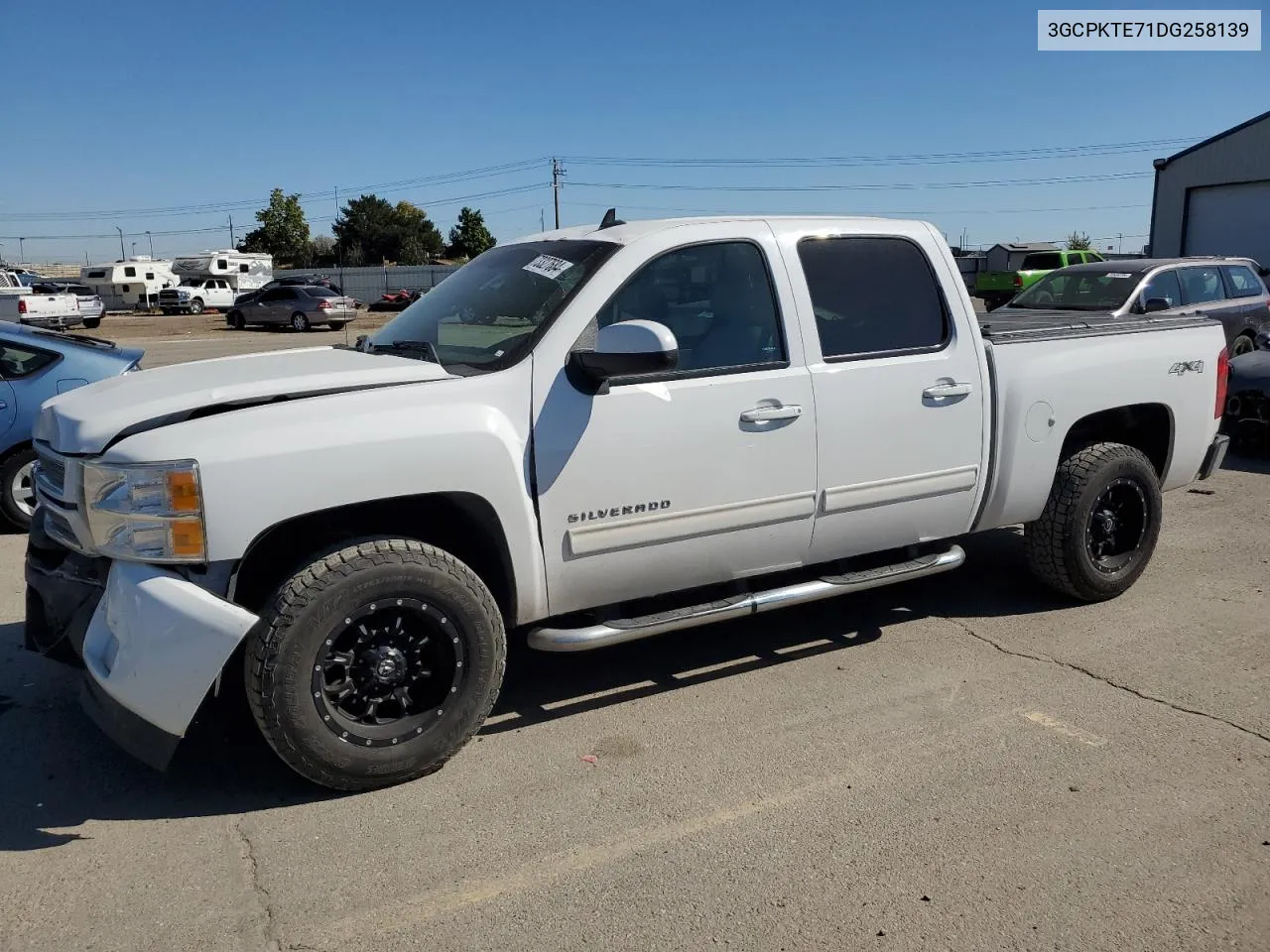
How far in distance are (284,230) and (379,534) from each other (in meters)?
81.1

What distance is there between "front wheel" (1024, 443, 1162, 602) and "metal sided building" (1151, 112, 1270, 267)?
2639cm

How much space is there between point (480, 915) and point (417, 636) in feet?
3.41

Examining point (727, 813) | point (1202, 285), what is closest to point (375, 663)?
point (727, 813)

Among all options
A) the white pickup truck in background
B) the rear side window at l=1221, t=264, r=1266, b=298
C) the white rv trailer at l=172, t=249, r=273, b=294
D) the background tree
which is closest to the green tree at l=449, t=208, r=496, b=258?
the background tree

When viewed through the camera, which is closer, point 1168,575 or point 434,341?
point 434,341

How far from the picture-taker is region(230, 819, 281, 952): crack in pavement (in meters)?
2.86

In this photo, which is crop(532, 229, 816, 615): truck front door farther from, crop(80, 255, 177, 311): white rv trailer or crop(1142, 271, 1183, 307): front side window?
crop(80, 255, 177, 311): white rv trailer

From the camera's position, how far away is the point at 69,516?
138 inches

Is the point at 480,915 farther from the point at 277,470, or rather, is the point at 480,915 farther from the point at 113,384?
the point at 113,384

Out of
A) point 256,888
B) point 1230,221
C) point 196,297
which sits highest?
point 1230,221

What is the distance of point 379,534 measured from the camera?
376 cm

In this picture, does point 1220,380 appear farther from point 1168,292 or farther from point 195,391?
point 1168,292

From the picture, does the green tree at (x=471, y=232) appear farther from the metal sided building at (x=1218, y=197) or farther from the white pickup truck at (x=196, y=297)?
the metal sided building at (x=1218, y=197)

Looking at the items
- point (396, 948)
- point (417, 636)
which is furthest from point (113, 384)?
point (396, 948)
